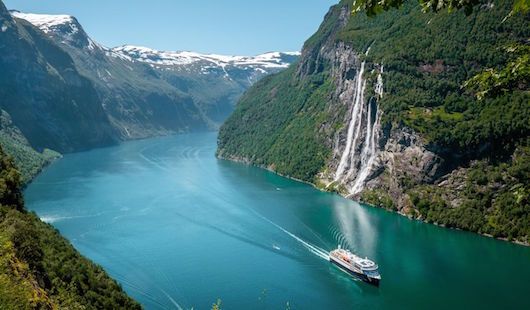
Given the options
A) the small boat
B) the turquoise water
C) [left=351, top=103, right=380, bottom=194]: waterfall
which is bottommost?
A: the turquoise water

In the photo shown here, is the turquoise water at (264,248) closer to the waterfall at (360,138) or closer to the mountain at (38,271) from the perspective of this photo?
the waterfall at (360,138)

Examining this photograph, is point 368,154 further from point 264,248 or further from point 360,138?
point 264,248

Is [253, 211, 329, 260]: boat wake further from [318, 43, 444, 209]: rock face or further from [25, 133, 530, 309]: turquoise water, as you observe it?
[318, 43, 444, 209]: rock face

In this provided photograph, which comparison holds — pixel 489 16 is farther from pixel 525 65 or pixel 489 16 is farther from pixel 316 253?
pixel 525 65

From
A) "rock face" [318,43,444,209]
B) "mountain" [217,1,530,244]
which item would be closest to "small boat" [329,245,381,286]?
"mountain" [217,1,530,244]

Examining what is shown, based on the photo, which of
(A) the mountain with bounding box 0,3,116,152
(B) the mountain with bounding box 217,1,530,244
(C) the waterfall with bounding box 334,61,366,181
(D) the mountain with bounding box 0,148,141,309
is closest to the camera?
(D) the mountain with bounding box 0,148,141,309

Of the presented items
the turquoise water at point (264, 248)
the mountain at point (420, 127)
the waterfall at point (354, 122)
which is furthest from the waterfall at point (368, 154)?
the turquoise water at point (264, 248)
